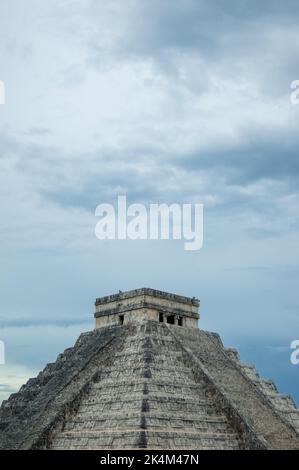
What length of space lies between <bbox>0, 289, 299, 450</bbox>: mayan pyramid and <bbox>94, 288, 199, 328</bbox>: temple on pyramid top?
0.16 ft

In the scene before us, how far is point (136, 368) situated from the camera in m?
32.1

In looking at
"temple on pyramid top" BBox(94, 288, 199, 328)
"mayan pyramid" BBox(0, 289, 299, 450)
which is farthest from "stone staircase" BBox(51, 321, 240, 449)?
"temple on pyramid top" BBox(94, 288, 199, 328)

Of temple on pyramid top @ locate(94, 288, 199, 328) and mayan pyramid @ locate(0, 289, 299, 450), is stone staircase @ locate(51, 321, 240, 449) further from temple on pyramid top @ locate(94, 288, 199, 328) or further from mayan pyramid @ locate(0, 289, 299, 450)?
temple on pyramid top @ locate(94, 288, 199, 328)

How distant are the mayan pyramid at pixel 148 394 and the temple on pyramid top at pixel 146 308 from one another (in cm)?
5

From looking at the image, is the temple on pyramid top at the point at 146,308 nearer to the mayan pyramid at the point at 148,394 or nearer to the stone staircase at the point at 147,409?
the mayan pyramid at the point at 148,394

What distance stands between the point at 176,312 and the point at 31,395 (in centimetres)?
821

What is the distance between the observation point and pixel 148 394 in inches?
1185

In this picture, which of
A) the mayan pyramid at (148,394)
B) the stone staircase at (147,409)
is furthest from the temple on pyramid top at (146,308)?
the stone staircase at (147,409)

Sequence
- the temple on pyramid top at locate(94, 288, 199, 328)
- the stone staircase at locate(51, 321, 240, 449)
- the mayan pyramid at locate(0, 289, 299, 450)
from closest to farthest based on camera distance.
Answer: the stone staircase at locate(51, 321, 240, 449), the mayan pyramid at locate(0, 289, 299, 450), the temple on pyramid top at locate(94, 288, 199, 328)

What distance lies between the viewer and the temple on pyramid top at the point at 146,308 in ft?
119

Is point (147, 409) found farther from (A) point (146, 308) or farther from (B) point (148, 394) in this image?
(A) point (146, 308)

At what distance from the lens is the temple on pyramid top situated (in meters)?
36.4

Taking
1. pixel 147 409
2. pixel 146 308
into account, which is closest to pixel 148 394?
pixel 147 409
